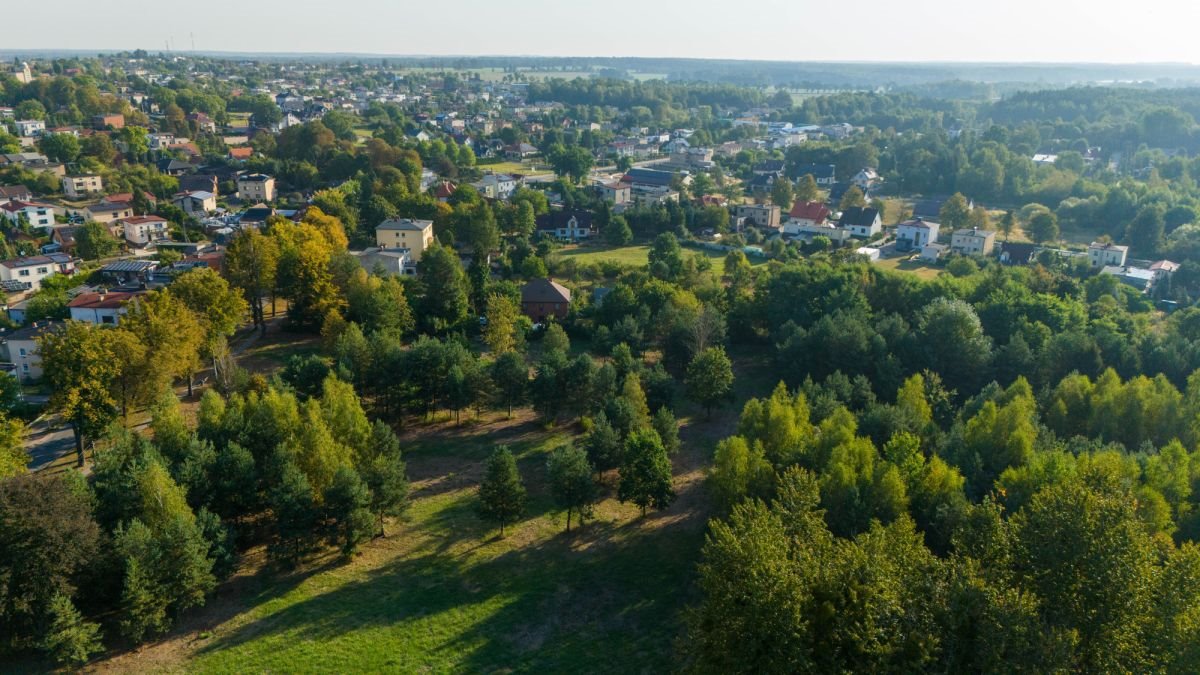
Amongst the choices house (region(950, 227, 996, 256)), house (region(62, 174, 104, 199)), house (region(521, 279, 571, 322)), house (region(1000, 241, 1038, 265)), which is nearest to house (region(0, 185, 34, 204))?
house (region(62, 174, 104, 199))

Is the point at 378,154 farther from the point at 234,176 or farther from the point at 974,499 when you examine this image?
the point at 974,499

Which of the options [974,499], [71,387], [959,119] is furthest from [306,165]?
[959,119]

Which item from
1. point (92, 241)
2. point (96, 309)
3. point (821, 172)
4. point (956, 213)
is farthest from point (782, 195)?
point (96, 309)

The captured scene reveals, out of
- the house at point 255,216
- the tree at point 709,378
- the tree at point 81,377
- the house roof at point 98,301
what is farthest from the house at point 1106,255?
the house at point 255,216

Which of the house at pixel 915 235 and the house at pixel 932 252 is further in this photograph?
the house at pixel 915 235

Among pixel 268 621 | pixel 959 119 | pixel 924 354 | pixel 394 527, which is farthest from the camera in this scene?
pixel 959 119

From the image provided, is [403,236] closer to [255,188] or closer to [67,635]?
[255,188]

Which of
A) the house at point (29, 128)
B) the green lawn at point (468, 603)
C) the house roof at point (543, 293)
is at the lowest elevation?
the green lawn at point (468, 603)

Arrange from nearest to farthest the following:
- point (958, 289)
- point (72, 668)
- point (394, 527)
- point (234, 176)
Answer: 1. point (72, 668)
2. point (394, 527)
3. point (958, 289)
4. point (234, 176)

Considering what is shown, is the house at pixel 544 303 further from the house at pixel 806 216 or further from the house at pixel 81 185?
the house at pixel 81 185
